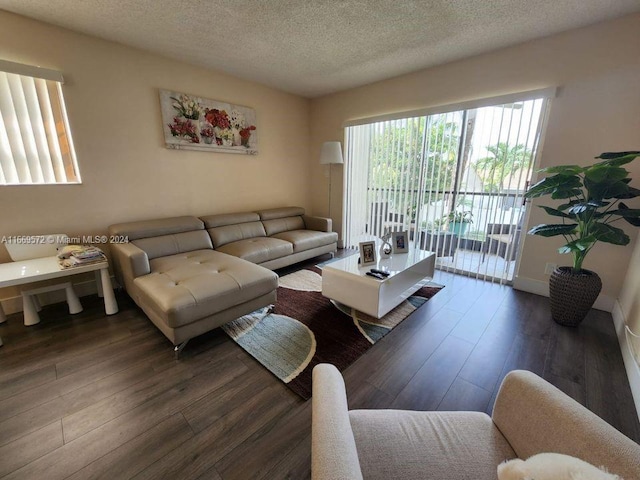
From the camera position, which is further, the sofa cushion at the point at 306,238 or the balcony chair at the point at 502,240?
the sofa cushion at the point at 306,238

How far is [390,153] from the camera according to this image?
3.71 metres

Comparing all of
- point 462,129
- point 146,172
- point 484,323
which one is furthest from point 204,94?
point 484,323

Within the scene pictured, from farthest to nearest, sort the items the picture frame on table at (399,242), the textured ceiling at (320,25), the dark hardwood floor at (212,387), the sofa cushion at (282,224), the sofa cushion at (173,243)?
1. the sofa cushion at (282,224)
2. the picture frame on table at (399,242)
3. the sofa cushion at (173,243)
4. the textured ceiling at (320,25)
5. the dark hardwood floor at (212,387)

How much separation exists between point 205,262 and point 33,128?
1.86 meters

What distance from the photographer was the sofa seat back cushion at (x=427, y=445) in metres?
0.78

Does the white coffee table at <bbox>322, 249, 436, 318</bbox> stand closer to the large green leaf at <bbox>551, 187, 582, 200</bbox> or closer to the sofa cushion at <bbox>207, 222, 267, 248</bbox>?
the large green leaf at <bbox>551, 187, 582, 200</bbox>

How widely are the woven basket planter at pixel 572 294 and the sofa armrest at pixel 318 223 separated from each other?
2589 mm

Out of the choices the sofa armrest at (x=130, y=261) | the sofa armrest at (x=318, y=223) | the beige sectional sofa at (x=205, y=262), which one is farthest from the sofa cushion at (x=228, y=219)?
the sofa armrest at (x=130, y=261)

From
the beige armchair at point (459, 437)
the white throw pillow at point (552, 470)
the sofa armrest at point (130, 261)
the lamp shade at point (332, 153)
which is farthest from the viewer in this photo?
the lamp shade at point (332, 153)

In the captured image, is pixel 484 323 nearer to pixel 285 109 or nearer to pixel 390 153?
pixel 390 153

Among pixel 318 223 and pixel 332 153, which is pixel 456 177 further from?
pixel 318 223

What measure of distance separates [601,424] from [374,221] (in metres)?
3.50

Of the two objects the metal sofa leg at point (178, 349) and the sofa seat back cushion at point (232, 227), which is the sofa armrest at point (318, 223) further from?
the metal sofa leg at point (178, 349)

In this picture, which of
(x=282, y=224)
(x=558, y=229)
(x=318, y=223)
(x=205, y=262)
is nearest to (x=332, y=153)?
(x=318, y=223)
